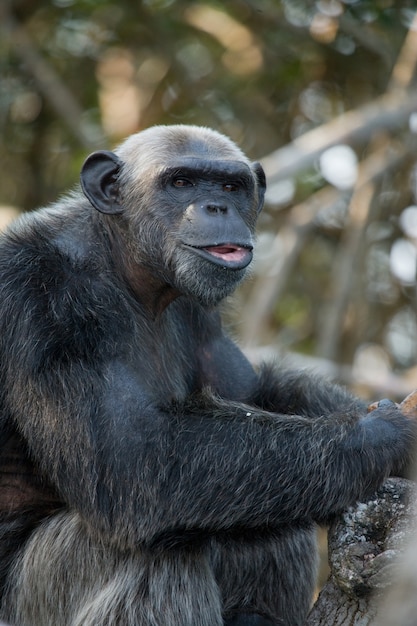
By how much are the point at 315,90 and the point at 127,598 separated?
9.92 metres

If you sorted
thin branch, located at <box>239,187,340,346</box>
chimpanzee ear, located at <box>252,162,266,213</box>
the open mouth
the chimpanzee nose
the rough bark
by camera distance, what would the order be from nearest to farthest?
the rough bark, the open mouth, the chimpanzee nose, chimpanzee ear, located at <box>252,162,266,213</box>, thin branch, located at <box>239,187,340,346</box>

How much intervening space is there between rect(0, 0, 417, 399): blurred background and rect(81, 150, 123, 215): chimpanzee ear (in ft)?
17.1

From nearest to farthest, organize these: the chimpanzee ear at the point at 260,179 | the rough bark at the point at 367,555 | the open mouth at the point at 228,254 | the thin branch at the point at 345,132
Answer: the rough bark at the point at 367,555, the open mouth at the point at 228,254, the chimpanzee ear at the point at 260,179, the thin branch at the point at 345,132

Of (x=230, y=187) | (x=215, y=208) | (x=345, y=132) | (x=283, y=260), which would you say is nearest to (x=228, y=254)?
(x=215, y=208)

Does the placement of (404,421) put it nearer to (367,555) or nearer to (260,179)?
(367,555)

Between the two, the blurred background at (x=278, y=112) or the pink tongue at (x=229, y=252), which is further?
the blurred background at (x=278, y=112)

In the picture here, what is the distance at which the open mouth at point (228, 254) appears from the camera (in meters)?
6.93

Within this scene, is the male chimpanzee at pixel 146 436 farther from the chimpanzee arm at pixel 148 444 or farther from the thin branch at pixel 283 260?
the thin branch at pixel 283 260

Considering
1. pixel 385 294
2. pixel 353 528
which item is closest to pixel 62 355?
pixel 353 528

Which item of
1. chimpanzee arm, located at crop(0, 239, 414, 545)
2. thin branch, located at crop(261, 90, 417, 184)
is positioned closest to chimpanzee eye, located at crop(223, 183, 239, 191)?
chimpanzee arm, located at crop(0, 239, 414, 545)

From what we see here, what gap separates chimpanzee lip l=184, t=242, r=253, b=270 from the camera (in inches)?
273

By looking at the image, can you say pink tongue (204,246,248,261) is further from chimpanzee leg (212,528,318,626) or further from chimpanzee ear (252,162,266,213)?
chimpanzee leg (212,528,318,626)

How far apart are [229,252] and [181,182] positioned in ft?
2.18

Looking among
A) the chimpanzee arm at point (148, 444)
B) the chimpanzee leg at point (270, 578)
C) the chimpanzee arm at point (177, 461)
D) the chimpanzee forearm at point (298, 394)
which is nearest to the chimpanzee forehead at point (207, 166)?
the chimpanzee arm at point (148, 444)
